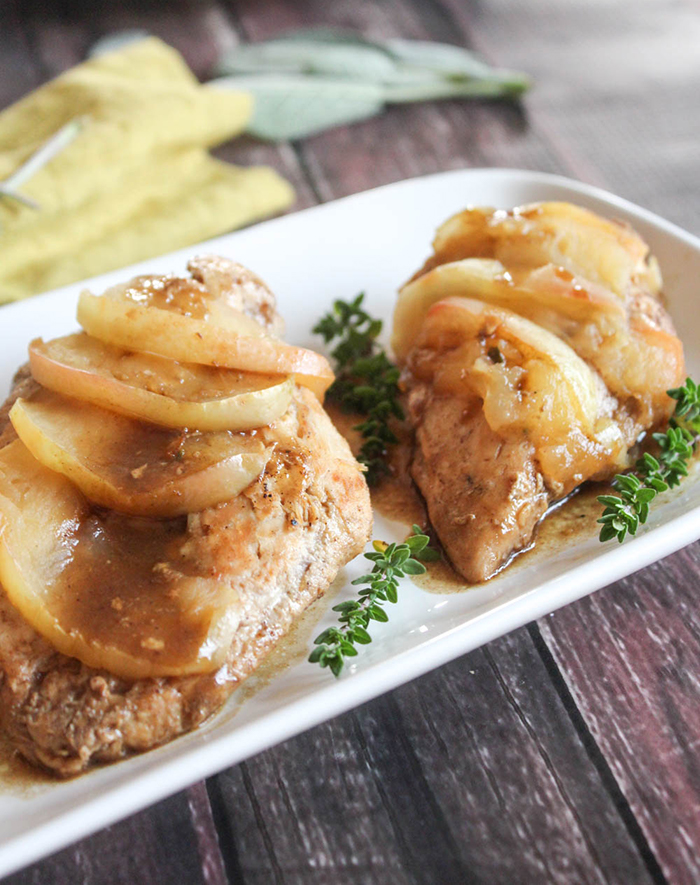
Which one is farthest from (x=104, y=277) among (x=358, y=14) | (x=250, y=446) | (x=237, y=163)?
(x=358, y=14)

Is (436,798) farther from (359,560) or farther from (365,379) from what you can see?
(365,379)

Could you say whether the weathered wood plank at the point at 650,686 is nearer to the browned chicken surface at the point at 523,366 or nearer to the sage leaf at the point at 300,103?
the browned chicken surface at the point at 523,366

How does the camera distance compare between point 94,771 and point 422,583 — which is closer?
point 94,771

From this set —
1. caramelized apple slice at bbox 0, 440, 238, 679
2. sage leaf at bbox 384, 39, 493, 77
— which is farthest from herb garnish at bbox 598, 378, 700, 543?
sage leaf at bbox 384, 39, 493, 77

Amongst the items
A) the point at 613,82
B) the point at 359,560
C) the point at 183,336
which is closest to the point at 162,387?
the point at 183,336

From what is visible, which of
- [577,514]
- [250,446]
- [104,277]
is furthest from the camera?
[104,277]

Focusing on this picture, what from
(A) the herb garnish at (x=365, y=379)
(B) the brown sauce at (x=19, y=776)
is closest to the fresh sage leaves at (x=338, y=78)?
(A) the herb garnish at (x=365, y=379)

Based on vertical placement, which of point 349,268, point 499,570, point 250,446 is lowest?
point 499,570

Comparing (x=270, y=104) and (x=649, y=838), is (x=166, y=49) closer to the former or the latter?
(x=270, y=104)
